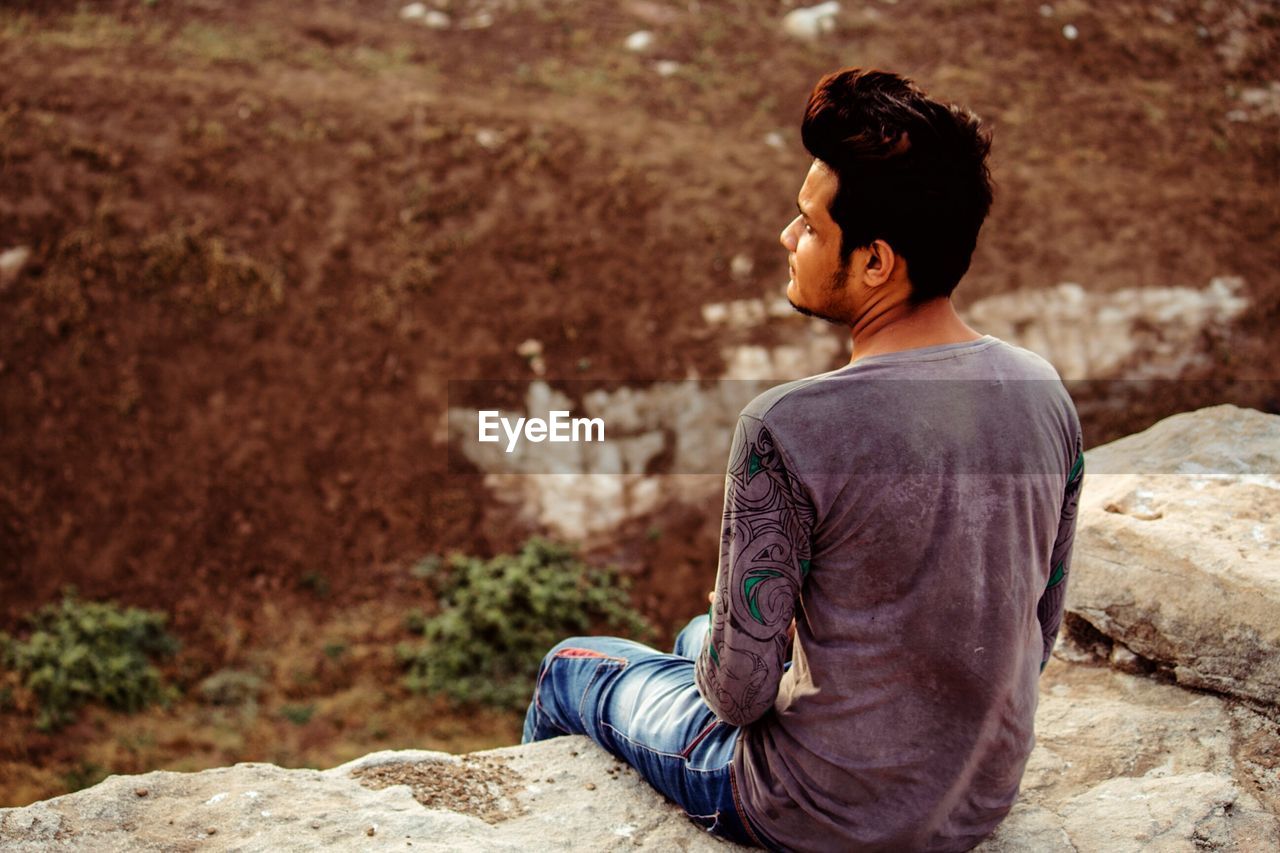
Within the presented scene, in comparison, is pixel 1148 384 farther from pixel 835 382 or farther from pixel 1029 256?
pixel 835 382

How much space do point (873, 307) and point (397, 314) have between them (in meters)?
7.31

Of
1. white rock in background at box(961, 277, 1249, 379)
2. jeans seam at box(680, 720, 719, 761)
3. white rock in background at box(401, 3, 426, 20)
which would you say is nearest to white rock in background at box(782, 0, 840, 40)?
white rock in background at box(401, 3, 426, 20)

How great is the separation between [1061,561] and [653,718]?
1.04 m

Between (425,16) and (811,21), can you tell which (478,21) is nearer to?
(425,16)

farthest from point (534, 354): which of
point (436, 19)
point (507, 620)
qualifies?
point (436, 19)

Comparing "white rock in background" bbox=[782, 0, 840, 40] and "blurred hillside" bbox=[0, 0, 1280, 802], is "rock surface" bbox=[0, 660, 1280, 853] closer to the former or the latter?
"blurred hillside" bbox=[0, 0, 1280, 802]

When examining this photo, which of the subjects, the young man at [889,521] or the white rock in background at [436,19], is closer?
the young man at [889,521]

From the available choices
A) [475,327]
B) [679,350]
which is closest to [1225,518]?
[679,350]

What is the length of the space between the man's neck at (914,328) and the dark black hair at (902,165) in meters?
0.07

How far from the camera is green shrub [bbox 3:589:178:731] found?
6.67 meters

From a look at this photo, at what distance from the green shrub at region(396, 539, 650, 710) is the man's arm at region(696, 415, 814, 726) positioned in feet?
18.1

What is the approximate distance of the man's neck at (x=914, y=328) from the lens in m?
1.86

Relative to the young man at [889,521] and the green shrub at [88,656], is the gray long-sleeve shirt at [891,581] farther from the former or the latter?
the green shrub at [88,656]

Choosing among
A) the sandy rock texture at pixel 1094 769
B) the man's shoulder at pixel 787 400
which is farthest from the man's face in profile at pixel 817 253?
the sandy rock texture at pixel 1094 769
